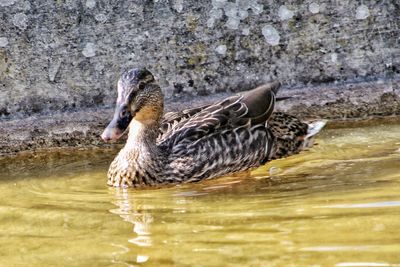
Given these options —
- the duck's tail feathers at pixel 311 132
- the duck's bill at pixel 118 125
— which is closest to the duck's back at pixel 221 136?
the duck's tail feathers at pixel 311 132

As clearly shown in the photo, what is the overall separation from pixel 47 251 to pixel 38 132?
289cm

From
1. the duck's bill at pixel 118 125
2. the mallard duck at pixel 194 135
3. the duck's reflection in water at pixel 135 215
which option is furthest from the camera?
the mallard duck at pixel 194 135

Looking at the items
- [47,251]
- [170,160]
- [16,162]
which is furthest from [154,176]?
[47,251]

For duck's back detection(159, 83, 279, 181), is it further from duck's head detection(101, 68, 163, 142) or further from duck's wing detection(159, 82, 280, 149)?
duck's head detection(101, 68, 163, 142)

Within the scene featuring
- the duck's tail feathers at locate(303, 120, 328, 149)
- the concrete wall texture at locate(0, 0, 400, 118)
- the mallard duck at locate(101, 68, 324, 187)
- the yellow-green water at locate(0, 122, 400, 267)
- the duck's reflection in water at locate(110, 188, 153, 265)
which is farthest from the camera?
the concrete wall texture at locate(0, 0, 400, 118)

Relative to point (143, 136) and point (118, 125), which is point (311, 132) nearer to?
point (143, 136)

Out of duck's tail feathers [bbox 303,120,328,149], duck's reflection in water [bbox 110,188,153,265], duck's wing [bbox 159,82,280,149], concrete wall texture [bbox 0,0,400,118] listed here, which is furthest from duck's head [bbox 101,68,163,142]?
duck's tail feathers [bbox 303,120,328,149]

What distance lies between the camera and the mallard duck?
6.57 meters

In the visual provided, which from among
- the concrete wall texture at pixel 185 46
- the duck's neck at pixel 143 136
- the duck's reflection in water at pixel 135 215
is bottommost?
the duck's reflection in water at pixel 135 215

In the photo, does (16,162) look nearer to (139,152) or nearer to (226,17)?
(139,152)

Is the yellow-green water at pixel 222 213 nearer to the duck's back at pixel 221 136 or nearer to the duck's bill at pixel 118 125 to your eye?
the duck's back at pixel 221 136

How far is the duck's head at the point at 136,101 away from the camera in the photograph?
254 inches

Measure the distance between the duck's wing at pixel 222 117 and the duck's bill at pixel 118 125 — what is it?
17.7 inches

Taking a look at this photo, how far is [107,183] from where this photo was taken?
6.55 metres
